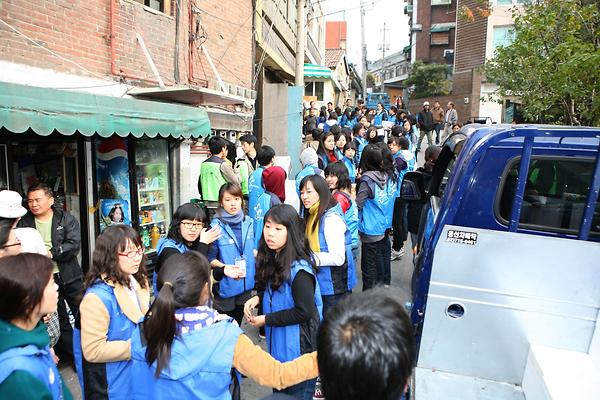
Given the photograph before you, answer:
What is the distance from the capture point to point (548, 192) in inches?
114

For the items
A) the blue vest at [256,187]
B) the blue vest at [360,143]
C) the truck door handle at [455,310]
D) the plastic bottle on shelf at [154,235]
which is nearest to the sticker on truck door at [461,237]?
the truck door handle at [455,310]

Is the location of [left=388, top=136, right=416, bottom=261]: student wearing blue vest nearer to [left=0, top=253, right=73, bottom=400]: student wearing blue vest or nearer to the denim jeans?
the denim jeans

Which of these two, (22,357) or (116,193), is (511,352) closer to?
(22,357)

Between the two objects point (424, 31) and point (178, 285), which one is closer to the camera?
point (178, 285)

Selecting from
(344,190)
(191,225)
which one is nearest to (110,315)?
(191,225)

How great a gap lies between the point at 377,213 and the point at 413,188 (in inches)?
28.2

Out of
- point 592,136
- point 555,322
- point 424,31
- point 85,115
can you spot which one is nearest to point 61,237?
point 85,115

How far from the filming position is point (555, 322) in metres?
2.80

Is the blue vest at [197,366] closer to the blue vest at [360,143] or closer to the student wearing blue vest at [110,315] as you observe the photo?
the student wearing blue vest at [110,315]

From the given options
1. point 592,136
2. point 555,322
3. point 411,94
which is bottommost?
point 555,322

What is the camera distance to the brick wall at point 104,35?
16.4 feet

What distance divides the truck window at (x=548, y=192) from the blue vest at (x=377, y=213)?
242 cm

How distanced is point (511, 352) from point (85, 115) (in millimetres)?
4200

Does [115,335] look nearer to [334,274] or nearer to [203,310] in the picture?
[203,310]
